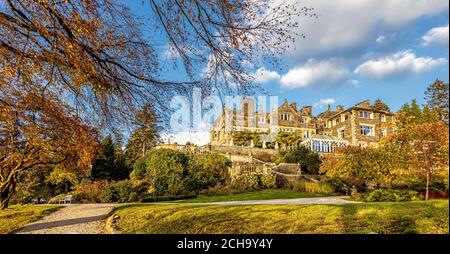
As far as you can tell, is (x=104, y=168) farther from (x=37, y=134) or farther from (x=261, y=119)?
(x=261, y=119)

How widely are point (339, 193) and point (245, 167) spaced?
6.52 metres

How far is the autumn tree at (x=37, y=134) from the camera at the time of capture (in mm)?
7690

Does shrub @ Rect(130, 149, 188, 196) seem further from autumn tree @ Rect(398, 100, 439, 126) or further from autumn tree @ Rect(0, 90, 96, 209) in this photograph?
autumn tree @ Rect(398, 100, 439, 126)

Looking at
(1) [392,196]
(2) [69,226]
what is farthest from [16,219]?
(1) [392,196]

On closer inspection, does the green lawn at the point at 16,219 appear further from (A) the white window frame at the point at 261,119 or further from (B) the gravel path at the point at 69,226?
(A) the white window frame at the point at 261,119

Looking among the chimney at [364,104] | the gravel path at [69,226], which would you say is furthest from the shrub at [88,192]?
the chimney at [364,104]

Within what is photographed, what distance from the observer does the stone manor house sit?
1012 cm

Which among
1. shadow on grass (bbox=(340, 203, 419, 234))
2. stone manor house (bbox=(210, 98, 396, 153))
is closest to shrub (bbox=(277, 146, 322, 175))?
stone manor house (bbox=(210, 98, 396, 153))

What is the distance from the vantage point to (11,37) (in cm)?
680

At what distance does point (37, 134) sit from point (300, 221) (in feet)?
28.0

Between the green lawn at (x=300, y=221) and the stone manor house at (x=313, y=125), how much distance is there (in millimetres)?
2328

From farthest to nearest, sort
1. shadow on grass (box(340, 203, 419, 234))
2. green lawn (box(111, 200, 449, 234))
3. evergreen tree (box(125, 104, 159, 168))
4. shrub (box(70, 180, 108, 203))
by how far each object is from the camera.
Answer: shrub (box(70, 180, 108, 203)) → evergreen tree (box(125, 104, 159, 168)) → green lawn (box(111, 200, 449, 234)) → shadow on grass (box(340, 203, 419, 234))

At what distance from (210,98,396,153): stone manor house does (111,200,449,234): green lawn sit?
2328 millimetres
